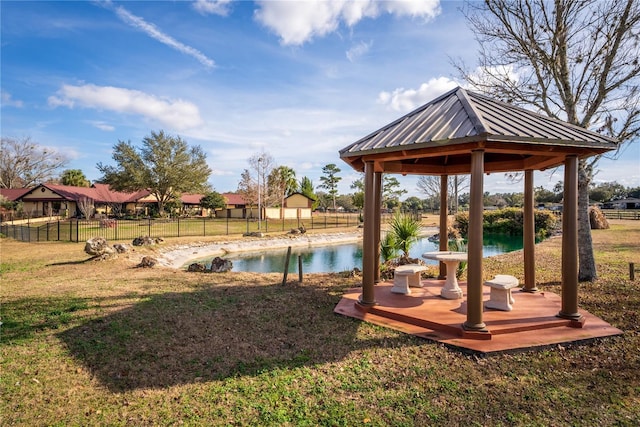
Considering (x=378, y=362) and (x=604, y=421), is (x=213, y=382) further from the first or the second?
(x=604, y=421)

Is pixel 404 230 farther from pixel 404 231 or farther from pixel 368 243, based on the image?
pixel 368 243

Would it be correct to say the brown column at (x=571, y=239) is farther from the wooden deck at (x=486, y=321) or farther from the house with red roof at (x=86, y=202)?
the house with red roof at (x=86, y=202)

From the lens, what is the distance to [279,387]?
127 inches

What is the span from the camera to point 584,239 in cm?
687

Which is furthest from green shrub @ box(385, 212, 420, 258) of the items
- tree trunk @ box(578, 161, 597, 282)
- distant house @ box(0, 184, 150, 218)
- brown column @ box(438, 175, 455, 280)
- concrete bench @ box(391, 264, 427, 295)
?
distant house @ box(0, 184, 150, 218)

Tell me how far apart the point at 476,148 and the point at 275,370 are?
3445 mm

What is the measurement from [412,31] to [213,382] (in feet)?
26.8

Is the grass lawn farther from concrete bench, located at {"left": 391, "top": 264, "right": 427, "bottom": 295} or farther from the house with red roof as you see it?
the house with red roof

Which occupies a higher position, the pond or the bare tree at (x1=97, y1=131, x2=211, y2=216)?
the bare tree at (x1=97, y1=131, x2=211, y2=216)

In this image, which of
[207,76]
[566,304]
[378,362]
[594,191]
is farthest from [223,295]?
[594,191]

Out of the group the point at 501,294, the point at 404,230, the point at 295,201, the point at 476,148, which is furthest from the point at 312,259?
the point at 295,201

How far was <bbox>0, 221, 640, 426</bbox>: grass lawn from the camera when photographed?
280 cm

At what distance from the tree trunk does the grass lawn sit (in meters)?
0.71

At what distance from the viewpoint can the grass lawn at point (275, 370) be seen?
280 centimetres
